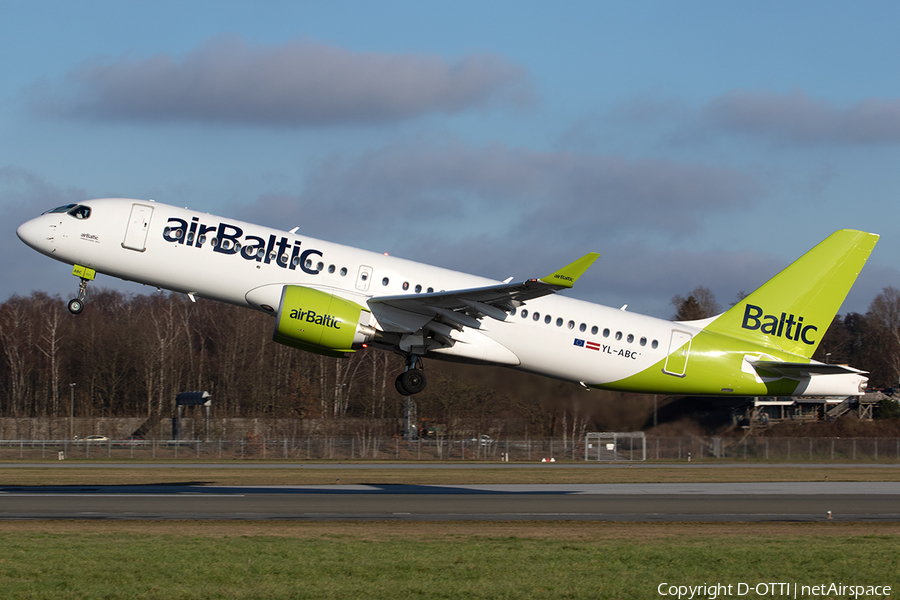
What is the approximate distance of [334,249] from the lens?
92.1 feet

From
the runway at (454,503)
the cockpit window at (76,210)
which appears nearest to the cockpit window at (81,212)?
the cockpit window at (76,210)

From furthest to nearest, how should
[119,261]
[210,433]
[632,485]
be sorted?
[210,433], [632,485], [119,261]

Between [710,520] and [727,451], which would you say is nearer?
[710,520]

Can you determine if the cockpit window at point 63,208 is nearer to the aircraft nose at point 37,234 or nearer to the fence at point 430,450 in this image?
the aircraft nose at point 37,234

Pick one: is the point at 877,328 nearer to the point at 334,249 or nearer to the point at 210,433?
the point at 210,433

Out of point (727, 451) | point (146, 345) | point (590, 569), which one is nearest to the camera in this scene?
point (590, 569)

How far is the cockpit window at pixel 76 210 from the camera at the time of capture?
27.6 m

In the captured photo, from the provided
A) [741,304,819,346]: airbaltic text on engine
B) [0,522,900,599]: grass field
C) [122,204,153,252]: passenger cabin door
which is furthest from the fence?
[122,204,153,252]: passenger cabin door

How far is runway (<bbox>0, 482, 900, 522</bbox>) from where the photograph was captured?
24516 mm

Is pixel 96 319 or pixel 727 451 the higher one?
pixel 96 319

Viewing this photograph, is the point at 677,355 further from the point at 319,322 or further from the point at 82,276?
the point at 82,276

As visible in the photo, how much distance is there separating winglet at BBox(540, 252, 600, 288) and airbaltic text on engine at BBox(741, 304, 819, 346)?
10.7 meters

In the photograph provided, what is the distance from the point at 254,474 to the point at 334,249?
18314mm

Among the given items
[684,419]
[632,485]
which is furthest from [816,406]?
[632,485]
